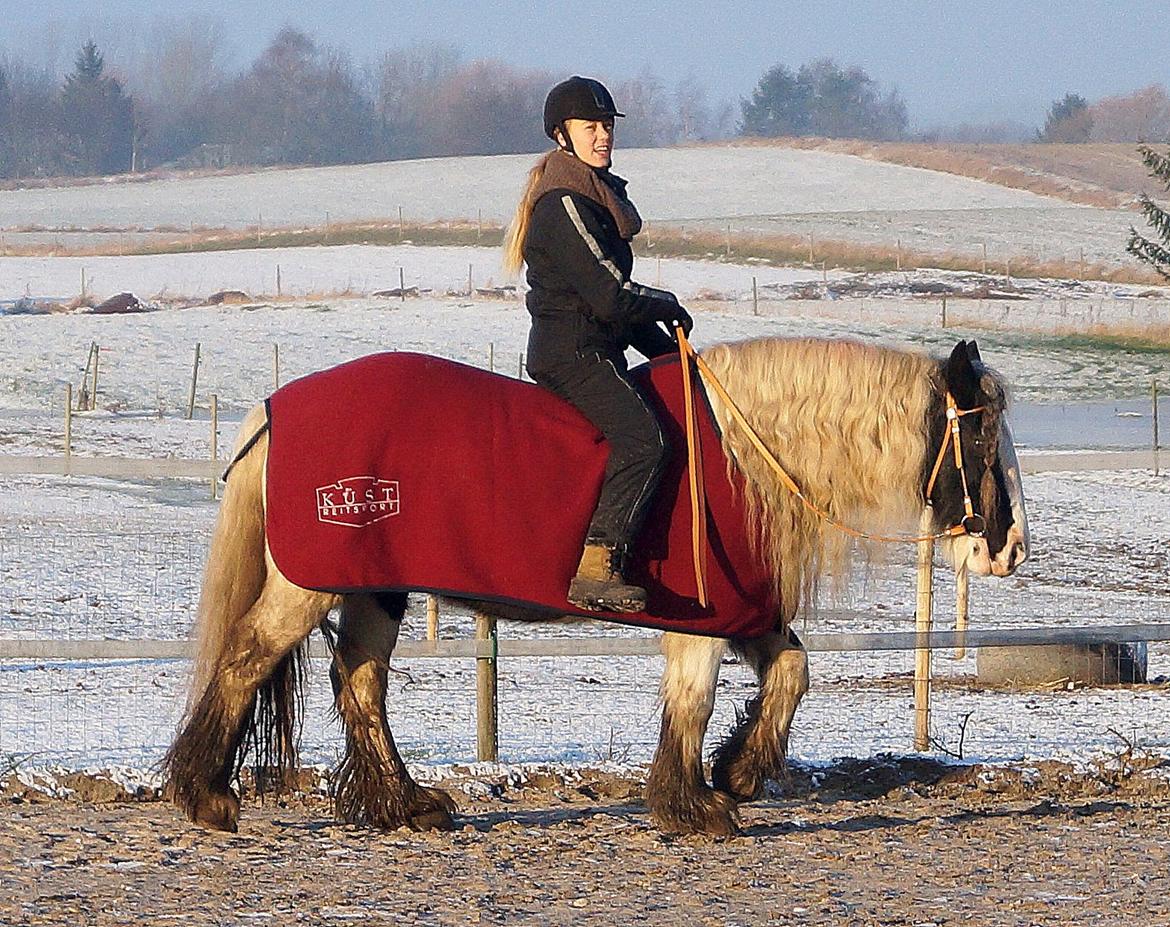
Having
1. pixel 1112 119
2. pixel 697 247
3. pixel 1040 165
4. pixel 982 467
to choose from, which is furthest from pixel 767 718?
pixel 1112 119

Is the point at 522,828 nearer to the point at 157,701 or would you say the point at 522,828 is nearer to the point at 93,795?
the point at 93,795

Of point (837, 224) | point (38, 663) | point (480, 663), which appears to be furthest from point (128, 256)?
point (480, 663)

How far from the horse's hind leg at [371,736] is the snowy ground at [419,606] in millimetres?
1177

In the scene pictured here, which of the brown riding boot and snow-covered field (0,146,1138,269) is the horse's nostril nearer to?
the brown riding boot

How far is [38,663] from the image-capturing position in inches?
365

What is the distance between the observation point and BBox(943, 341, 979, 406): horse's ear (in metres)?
5.34

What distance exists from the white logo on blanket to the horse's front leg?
1036 millimetres

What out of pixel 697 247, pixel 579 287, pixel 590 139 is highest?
pixel 697 247

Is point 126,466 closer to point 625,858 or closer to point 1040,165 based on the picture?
point 625,858

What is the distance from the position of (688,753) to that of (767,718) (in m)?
0.35

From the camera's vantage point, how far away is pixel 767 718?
222 inches

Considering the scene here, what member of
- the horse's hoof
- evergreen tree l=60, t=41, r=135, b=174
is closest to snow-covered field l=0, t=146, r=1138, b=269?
evergreen tree l=60, t=41, r=135, b=174

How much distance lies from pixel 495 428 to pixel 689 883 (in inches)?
59.4

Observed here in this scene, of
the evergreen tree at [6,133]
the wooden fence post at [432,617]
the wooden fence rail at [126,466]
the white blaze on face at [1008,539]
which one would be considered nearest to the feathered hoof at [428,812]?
the white blaze on face at [1008,539]
